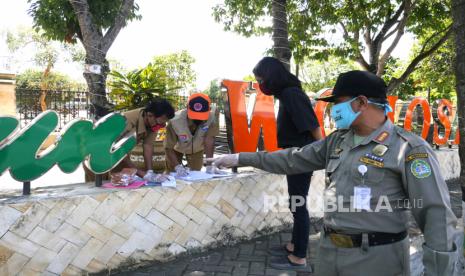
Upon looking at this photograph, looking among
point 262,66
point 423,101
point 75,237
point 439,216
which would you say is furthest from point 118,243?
point 423,101

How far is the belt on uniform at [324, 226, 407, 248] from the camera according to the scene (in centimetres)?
185

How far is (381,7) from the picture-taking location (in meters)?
9.43

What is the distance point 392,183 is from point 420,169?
6.3 inches

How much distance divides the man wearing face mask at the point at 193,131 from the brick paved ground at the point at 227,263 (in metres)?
0.95

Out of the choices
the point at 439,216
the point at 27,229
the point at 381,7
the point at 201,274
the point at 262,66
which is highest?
the point at 381,7

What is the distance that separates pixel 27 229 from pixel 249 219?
2.36m

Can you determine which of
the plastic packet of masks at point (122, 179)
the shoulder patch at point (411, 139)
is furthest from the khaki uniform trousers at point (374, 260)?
the plastic packet of masks at point (122, 179)

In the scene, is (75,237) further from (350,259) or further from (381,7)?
(381,7)

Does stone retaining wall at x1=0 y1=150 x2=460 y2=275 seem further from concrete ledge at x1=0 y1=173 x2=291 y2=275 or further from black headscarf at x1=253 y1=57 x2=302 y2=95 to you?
black headscarf at x1=253 y1=57 x2=302 y2=95

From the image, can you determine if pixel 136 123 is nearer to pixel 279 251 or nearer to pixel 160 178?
pixel 160 178

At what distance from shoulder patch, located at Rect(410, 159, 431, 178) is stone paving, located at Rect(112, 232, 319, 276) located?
2257mm

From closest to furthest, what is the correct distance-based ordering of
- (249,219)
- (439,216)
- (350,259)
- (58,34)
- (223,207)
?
Result: (439,216)
(350,259)
(223,207)
(249,219)
(58,34)

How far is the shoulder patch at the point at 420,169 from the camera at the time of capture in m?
1.69

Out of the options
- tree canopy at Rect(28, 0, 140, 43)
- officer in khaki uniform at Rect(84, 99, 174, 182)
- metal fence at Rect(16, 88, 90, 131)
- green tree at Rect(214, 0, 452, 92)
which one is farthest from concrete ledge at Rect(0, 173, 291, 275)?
metal fence at Rect(16, 88, 90, 131)
